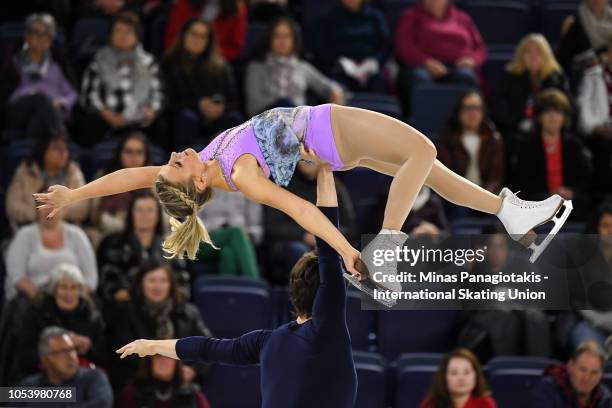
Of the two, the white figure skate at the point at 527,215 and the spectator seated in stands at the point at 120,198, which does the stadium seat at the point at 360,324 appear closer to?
the spectator seated in stands at the point at 120,198

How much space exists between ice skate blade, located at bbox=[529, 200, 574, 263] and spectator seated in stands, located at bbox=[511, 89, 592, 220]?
3.07 meters

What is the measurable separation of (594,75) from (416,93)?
128 cm

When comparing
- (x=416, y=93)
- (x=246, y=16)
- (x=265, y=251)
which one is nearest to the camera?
(x=265, y=251)

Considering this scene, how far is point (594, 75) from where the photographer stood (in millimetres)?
9766

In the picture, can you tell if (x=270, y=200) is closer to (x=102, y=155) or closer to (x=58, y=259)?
(x=58, y=259)

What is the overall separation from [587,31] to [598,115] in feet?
2.65

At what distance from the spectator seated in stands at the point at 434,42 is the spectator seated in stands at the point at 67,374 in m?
3.73

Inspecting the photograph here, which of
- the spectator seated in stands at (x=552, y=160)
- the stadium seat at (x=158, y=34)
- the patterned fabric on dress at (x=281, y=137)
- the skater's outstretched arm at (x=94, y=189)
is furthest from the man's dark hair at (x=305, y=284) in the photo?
the stadium seat at (x=158, y=34)

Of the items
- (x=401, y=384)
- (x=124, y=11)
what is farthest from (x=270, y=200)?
(x=124, y=11)

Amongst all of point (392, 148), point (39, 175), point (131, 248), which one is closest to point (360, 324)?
point (131, 248)

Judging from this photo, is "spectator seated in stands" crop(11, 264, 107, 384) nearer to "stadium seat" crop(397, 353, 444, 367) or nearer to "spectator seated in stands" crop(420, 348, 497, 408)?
"stadium seat" crop(397, 353, 444, 367)

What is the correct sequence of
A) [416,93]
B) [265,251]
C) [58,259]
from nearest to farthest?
[58,259] < [265,251] < [416,93]

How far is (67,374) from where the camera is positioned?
7.18 m

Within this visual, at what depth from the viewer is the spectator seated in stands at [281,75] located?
31.4 feet
